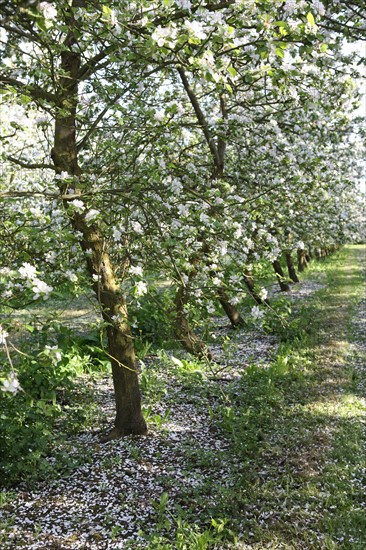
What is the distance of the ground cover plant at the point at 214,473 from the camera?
3.85 meters

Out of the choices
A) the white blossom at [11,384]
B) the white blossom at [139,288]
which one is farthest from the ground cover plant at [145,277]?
the white blossom at [139,288]

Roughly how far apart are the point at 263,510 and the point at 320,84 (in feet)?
16.6

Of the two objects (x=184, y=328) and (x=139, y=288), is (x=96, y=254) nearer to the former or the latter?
(x=139, y=288)

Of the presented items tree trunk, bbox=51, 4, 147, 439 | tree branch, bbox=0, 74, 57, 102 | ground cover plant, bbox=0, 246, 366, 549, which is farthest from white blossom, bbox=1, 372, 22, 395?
tree branch, bbox=0, 74, 57, 102

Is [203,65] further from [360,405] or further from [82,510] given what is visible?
[360,405]

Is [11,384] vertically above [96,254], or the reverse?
[96,254]

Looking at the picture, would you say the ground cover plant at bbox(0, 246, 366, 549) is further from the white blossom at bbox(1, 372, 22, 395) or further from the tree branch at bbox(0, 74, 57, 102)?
the tree branch at bbox(0, 74, 57, 102)

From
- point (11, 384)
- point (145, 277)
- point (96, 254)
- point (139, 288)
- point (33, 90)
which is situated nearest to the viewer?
point (11, 384)

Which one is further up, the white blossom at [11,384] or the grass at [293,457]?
the white blossom at [11,384]

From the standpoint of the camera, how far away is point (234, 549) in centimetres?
→ 366

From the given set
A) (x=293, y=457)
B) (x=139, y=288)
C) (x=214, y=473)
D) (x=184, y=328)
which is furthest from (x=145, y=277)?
(x=184, y=328)

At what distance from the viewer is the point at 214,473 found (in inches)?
187

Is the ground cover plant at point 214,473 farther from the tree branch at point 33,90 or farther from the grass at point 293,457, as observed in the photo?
the tree branch at point 33,90

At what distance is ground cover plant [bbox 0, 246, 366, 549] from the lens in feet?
12.6
